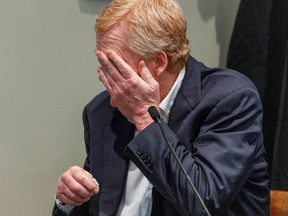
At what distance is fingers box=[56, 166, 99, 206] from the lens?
0.90 meters

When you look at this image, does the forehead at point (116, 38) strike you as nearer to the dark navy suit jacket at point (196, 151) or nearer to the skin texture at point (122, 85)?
the skin texture at point (122, 85)

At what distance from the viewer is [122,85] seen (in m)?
0.89

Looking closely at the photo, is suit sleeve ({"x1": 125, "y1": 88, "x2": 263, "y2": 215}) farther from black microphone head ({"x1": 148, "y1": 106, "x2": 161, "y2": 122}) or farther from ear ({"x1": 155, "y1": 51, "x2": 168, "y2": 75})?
ear ({"x1": 155, "y1": 51, "x2": 168, "y2": 75})

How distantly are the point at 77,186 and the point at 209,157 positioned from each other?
0.91 feet

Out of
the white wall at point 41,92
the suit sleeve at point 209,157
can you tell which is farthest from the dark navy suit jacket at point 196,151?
the white wall at point 41,92

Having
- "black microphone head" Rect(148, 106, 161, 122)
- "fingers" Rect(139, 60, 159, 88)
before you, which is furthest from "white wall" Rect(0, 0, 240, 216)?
"black microphone head" Rect(148, 106, 161, 122)

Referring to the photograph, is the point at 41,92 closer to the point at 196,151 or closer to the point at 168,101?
the point at 168,101

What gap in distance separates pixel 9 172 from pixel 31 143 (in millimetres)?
95

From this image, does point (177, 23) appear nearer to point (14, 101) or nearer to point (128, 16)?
point (128, 16)

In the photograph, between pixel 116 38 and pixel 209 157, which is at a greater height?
pixel 116 38

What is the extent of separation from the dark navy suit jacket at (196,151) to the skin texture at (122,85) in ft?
0.19

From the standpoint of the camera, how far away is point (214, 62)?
1.65 m

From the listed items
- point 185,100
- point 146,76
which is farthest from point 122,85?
point 185,100

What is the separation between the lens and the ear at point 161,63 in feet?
3.20
